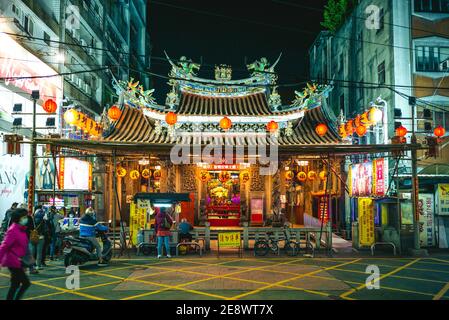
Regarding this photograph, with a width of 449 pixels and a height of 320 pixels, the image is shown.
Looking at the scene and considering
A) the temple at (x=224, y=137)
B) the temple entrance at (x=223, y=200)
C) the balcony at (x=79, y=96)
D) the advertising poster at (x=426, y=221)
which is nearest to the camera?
the advertising poster at (x=426, y=221)

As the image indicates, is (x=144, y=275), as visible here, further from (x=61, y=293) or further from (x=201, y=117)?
(x=201, y=117)

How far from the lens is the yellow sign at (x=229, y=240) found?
1398 cm

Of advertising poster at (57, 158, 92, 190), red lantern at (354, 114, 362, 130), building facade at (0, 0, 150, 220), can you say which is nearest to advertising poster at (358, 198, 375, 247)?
red lantern at (354, 114, 362, 130)

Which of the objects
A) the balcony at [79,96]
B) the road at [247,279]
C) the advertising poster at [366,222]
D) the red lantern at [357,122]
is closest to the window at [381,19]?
the red lantern at [357,122]

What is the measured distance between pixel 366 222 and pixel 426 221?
3.60 meters

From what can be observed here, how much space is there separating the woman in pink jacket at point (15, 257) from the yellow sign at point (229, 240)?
7.53 m

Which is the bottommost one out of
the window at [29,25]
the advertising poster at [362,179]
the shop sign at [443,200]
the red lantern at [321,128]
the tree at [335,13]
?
the shop sign at [443,200]

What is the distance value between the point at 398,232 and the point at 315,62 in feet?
89.5

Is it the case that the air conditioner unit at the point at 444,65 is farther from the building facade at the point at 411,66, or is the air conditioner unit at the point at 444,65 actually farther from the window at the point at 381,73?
the window at the point at 381,73

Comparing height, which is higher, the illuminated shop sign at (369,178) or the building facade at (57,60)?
the building facade at (57,60)

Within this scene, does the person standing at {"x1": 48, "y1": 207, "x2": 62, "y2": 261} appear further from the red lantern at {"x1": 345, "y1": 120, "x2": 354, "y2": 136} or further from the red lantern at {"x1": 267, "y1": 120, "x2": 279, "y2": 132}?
the red lantern at {"x1": 345, "y1": 120, "x2": 354, "y2": 136}

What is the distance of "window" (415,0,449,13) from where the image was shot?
70.8 ft

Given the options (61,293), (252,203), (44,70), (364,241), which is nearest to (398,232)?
(364,241)

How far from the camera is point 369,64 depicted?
85.4ft
